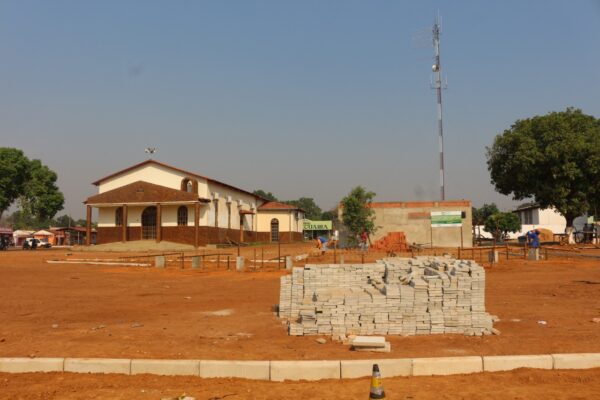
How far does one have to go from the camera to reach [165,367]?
6406 mm

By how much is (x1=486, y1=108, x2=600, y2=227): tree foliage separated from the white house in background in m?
22.5

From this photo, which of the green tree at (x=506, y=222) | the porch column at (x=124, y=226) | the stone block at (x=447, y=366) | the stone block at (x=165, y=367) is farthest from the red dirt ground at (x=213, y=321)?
the green tree at (x=506, y=222)

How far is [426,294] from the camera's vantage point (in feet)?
29.7

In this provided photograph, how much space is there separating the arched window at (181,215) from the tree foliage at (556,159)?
27.0 metres

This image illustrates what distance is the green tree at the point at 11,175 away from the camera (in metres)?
50.1

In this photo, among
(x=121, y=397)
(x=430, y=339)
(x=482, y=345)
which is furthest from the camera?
(x=430, y=339)

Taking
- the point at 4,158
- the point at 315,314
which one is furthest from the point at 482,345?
the point at 4,158

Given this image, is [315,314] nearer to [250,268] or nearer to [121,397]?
[121,397]

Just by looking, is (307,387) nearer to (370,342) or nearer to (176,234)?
Answer: (370,342)

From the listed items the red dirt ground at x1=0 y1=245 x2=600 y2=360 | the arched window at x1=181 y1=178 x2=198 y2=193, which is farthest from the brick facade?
the red dirt ground at x1=0 y1=245 x2=600 y2=360

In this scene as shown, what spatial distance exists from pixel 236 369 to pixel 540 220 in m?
68.8

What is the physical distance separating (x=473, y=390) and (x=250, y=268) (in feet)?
60.7

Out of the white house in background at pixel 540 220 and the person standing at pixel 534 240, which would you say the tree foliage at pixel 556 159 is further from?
the white house in background at pixel 540 220

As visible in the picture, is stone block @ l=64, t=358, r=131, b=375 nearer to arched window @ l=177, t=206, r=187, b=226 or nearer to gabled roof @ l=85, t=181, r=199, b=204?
gabled roof @ l=85, t=181, r=199, b=204
